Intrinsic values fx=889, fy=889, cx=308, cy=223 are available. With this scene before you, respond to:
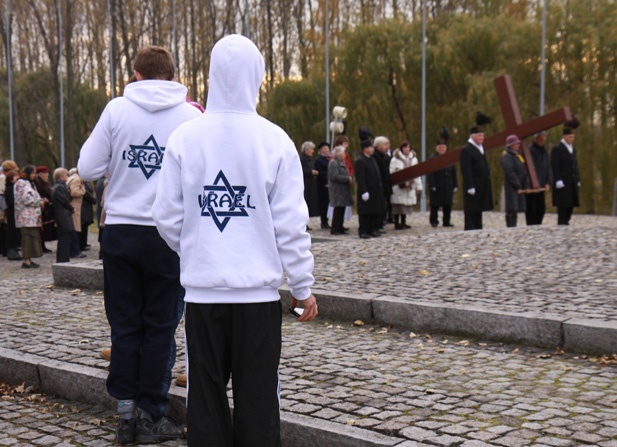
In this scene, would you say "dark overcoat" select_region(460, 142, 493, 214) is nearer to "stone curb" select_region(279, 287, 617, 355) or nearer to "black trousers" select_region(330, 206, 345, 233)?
"black trousers" select_region(330, 206, 345, 233)

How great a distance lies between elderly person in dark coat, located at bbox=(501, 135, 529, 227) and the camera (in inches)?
622

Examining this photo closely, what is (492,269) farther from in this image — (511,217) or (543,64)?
(543,64)

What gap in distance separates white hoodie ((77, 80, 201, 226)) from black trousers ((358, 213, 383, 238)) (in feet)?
39.9

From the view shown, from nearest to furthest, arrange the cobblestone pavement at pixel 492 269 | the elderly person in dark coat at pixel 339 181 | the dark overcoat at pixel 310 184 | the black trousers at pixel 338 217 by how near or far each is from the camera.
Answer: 1. the cobblestone pavement at pixel 492 269
2. the elderly person in dark coat at pixel 339 181
3. the black trousers at pixel 338 217
4. the dark overcoat at pixel 310 184

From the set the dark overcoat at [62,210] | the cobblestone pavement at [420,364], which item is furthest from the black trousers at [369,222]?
the cobblestone pavement at [420,364]

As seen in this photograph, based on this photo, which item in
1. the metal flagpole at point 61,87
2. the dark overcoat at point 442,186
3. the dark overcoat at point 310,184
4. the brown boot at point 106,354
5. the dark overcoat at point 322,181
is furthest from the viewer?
the metal flagpole at point 61,87

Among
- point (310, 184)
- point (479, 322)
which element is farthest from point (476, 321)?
point (310, 184)

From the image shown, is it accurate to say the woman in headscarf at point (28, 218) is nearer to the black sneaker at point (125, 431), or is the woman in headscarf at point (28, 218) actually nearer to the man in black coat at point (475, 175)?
the man in black coat at point (475, 175)

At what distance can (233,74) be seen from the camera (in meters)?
3.60

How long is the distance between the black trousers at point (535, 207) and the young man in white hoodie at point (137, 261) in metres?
12.9

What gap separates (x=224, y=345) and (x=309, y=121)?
31.4 m

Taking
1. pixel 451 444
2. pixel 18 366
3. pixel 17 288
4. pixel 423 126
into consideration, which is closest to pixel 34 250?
pixel 17 288

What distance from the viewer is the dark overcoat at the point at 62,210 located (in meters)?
14.3

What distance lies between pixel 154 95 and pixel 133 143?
28 centimetres
